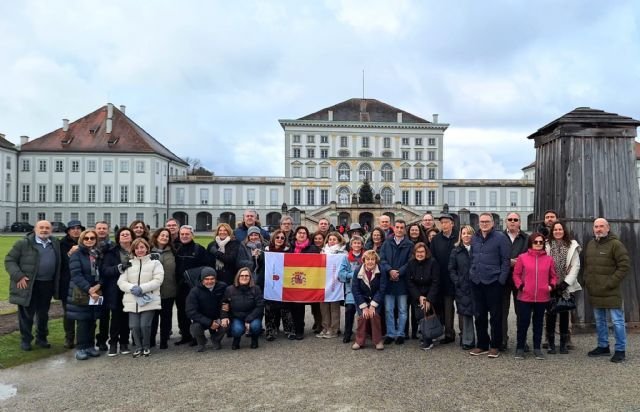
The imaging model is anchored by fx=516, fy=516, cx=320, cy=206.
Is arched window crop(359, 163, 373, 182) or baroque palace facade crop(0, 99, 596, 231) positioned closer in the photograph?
baroque palace facade crop(0, 99, 596, 231)

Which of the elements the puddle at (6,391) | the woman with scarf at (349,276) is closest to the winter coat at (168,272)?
the puddle at (6,391)

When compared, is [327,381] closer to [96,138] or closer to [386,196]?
[96,138]

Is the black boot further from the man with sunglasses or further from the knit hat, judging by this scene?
the knit hat

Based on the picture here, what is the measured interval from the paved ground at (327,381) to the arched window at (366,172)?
5736 cm

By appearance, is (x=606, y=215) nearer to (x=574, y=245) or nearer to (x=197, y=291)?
(x=574, y=245)

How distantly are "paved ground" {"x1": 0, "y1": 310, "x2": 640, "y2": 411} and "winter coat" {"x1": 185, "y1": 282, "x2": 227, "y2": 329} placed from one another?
0.46 m

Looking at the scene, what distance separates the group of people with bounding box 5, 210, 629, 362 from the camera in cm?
637

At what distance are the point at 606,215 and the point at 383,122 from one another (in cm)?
5747

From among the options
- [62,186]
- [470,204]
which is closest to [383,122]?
[470,204]

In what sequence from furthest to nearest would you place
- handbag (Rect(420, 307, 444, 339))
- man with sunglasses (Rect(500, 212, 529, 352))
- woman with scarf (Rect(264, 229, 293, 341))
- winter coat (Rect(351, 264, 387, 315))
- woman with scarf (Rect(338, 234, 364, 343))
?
woman with scarf (Rect(264, 229, 293, 341)) < woman with scarf (Rect(338, 234, 364, 343)) < winter coat (Rect(351, 264, 387, 315)) < handbag (Rect(420, 307, 444, 339)) < man with sunglasses (Rect(500, 212, 529, 352))

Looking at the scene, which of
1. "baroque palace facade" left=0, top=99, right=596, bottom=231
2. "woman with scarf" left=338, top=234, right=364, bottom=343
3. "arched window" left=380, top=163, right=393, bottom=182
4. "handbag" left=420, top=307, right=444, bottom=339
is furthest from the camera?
"arched window" left=380, top=163, right=393, bottom=182

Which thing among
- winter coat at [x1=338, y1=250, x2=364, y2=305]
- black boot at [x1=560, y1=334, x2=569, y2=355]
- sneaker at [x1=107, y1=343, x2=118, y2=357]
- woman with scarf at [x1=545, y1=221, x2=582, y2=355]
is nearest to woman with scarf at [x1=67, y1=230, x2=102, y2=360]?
sneaker at [x1=107, y1=343, x2=118, y2=357]

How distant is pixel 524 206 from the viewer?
6344 centimetres

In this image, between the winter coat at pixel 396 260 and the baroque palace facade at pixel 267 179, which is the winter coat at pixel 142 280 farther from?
the baroque palace facade at pixel 267 179
